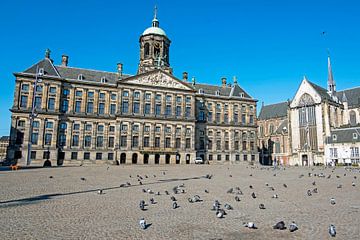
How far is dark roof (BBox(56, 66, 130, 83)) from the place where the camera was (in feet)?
183

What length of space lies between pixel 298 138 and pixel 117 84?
175 feet

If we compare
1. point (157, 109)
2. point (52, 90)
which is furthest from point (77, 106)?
point (157, 109)

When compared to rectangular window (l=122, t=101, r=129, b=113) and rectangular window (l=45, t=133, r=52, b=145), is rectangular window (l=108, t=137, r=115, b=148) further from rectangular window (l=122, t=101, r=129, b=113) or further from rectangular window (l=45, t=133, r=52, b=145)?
rectangular window (l=45, t=133, r=52, b=145)

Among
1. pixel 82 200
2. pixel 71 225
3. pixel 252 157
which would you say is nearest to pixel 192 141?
pixel 252 157

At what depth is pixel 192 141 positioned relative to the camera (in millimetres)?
59938

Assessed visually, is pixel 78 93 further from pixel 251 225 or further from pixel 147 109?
pixel 251 225

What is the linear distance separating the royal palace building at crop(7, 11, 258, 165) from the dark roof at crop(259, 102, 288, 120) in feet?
103

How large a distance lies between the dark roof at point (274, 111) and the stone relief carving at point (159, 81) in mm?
44332

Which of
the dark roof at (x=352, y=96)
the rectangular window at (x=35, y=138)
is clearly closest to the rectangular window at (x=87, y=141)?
the rectangular window at (x=35, y=138)

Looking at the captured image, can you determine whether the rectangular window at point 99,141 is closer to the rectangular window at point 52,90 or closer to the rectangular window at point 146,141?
the rectangular window at point 146,141

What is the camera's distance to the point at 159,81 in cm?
5909

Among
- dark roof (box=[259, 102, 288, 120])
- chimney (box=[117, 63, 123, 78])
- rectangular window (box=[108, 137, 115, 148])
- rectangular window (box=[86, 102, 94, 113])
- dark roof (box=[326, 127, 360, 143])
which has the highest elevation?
chimney (box=[117, 63, 123, 78])

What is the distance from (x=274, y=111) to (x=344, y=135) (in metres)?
30.7

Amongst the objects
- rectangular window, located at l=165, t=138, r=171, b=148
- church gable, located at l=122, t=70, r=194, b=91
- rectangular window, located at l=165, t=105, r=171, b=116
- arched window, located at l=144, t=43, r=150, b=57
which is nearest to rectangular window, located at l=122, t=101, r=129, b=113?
church gable, located at l=122, t=70, r=194, b=91
